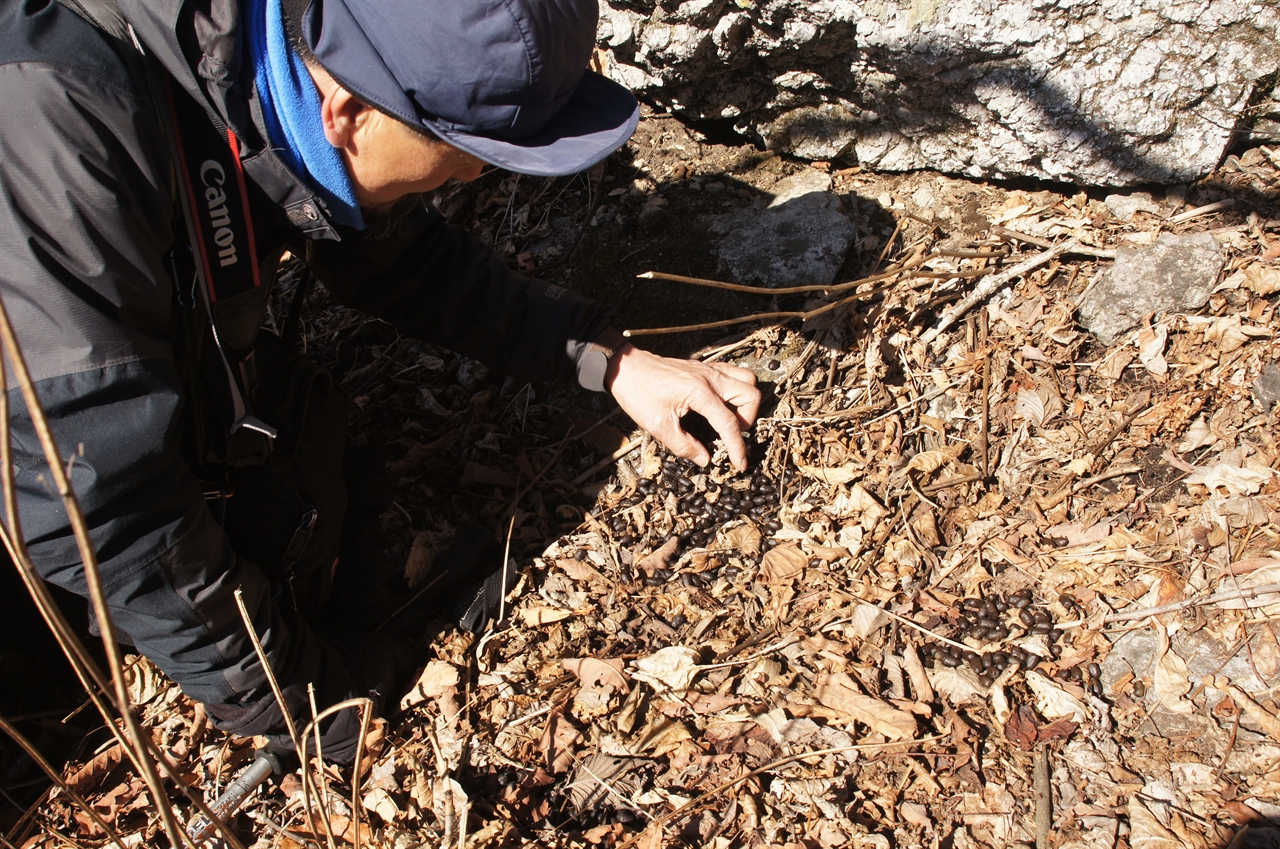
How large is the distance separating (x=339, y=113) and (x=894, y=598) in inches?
101

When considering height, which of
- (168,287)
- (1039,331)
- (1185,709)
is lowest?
(1185,709)

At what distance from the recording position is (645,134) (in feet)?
15.5

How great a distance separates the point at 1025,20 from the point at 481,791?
3665 mm

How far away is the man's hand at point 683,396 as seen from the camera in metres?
3.46

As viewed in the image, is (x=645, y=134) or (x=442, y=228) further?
(x=645, y=134)

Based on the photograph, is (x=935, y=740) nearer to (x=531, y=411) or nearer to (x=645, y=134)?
(x=531, y=411)

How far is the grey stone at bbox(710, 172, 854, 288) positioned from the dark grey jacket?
2112 millimetres

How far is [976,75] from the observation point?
3.57 m

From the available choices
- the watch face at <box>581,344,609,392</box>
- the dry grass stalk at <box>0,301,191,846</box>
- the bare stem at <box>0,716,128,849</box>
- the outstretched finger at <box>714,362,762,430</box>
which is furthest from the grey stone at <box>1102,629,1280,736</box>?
the bare stem at <box>0,716,128,849</box>

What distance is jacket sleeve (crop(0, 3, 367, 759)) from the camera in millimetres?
2094

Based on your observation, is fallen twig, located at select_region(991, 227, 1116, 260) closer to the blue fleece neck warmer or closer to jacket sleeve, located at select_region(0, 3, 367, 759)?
the blue fleece neck warmer

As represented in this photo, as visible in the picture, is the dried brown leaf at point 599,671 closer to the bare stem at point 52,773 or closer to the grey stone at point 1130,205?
the bare stem at point 52,773

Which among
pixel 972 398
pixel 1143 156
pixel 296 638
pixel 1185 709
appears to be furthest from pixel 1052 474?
pixel 296 638

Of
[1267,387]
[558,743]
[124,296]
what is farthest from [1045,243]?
[124,296]
